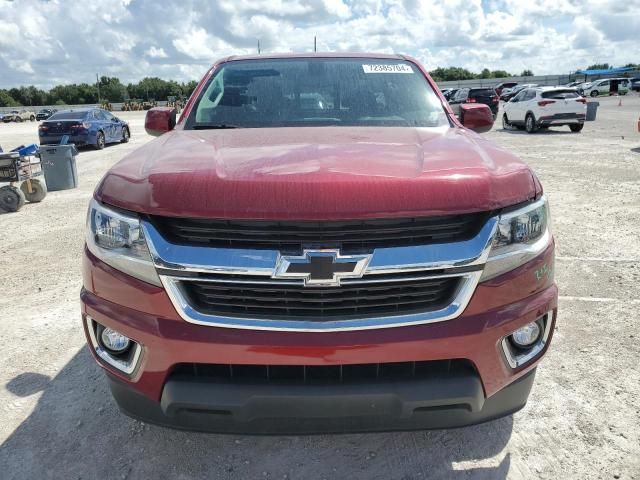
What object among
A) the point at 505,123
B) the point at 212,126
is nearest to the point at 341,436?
the point at 212,126

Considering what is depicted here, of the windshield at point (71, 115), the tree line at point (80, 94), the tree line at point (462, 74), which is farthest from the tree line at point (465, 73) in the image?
the windshield at point (71, 115)

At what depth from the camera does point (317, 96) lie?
3.33 metres

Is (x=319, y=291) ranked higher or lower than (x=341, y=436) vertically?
higher

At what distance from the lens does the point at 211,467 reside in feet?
7.98

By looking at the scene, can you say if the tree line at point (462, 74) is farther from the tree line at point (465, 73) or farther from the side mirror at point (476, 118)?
the side mirror at point (476, 118)

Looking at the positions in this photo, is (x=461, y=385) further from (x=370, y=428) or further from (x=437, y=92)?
(x=437, y=92)

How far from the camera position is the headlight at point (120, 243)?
1.96m

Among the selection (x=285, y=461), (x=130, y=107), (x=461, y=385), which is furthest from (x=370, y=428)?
(x=130, y=107)

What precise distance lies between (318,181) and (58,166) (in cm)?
906

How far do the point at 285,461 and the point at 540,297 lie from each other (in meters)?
1.35

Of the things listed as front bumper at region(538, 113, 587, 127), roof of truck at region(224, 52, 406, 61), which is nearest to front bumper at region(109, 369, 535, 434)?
roof of truck at region(224, 52, 406, 61)

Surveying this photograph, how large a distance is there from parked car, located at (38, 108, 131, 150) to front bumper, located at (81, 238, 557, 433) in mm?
16449

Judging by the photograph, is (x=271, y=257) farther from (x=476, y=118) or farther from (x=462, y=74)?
(x=462, y=74)

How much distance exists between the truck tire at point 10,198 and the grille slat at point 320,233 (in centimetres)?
718
